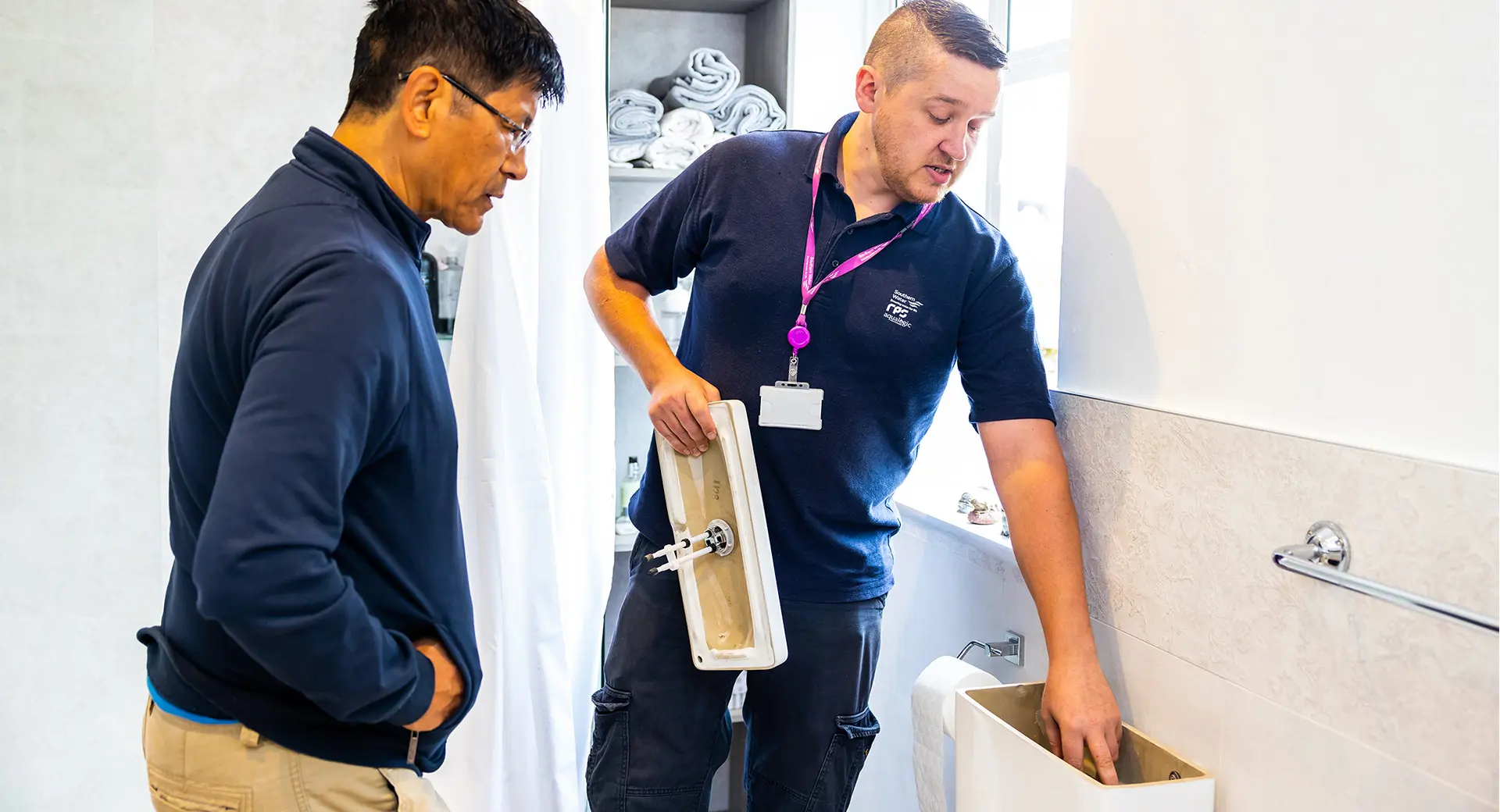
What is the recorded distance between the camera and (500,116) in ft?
3.25

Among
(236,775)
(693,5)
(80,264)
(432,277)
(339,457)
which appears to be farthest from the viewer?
(693,5)

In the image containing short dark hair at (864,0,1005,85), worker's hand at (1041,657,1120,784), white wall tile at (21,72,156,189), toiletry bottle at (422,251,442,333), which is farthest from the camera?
toiletry bottle at (422,251,442,333)

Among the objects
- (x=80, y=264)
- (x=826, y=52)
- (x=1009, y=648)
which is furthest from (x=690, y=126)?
(x=1009, y=648)

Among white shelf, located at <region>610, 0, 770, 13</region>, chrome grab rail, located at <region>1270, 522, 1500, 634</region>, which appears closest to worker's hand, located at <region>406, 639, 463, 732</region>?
chrome grab rail, located at <region>1270, 522, 1500, 634</region>

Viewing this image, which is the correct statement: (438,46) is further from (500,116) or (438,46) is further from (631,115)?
(631,115)

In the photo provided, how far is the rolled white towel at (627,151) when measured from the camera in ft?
7.70

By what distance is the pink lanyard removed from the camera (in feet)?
4.75

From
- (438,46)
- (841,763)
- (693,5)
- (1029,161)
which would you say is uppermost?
(693,5)

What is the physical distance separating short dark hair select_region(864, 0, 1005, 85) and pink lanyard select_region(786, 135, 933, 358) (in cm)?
18

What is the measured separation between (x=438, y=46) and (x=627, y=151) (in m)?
1.42

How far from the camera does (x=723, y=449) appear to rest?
1.38 meters

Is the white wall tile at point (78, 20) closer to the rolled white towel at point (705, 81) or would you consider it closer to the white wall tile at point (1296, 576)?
the rolled white towel at point (705, 81)

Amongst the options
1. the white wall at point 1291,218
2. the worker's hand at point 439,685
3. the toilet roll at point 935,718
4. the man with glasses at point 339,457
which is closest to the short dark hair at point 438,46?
the man with glasses at point 339,457

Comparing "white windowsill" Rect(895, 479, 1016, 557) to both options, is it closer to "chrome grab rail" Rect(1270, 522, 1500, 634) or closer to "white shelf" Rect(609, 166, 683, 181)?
"chrome grab rail" Rect(1270, 522, 1500, 634)
